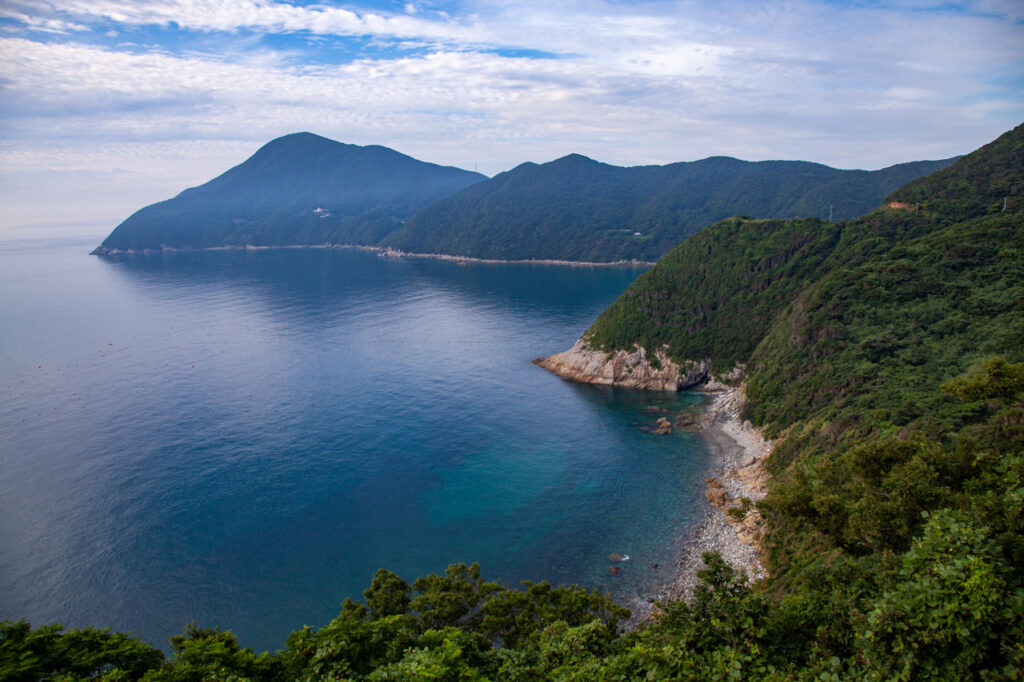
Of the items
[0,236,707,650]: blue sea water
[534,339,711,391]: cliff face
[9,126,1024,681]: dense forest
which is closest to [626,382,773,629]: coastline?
[0,236,707,650]: blue sea water

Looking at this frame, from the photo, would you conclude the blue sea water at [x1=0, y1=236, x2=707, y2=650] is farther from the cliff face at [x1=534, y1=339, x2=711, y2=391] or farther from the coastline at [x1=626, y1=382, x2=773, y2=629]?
the cliff face at [x1=534, y1=339, x2=711, y2=391]

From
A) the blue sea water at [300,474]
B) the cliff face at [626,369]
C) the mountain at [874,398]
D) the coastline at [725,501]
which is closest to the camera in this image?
the mountain at [874,398]

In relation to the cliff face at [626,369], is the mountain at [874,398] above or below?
above

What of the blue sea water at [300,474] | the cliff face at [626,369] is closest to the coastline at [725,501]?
the blue sea water at [300,474]

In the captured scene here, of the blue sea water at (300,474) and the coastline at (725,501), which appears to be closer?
the coastline at (725,501)

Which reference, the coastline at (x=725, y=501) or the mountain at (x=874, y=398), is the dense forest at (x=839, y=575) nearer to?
the mountain at (x=874, y=398)

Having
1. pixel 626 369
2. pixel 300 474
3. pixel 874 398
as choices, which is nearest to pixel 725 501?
pixel 874 398

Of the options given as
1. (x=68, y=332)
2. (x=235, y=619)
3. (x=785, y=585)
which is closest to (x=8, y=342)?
(x=68, y=332)

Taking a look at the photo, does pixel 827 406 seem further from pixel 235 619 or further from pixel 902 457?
pixel 235 619
